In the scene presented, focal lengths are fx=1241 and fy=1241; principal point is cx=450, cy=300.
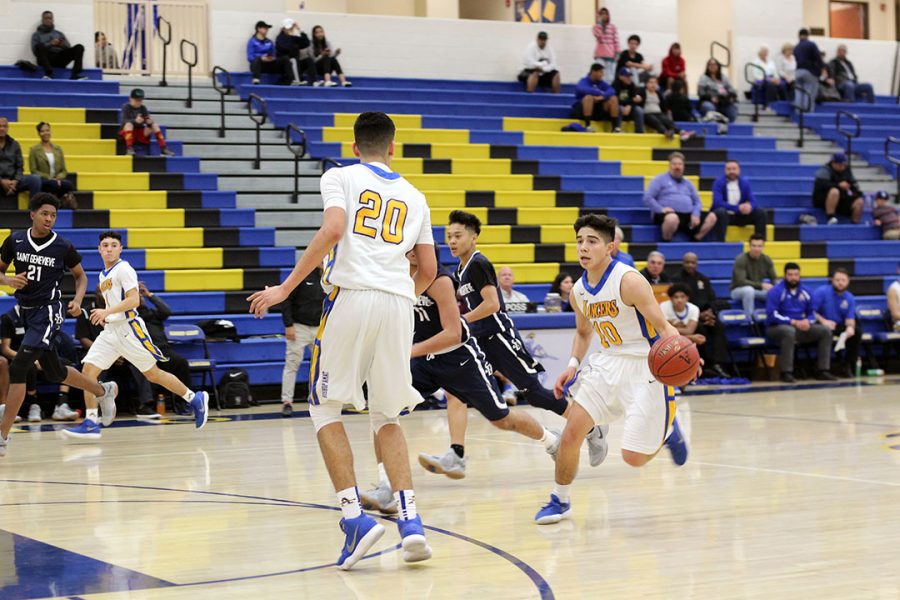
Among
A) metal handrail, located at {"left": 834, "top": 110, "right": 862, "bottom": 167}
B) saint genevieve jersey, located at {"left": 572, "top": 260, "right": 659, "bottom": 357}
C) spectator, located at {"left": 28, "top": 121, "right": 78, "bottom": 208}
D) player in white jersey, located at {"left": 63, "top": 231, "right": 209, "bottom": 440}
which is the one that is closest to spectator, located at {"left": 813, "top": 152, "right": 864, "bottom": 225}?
metal handrail, located at {"left": 834, "top": 110, "right": 862, "bottom": 167}

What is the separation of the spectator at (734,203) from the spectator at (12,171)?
28.0 ft

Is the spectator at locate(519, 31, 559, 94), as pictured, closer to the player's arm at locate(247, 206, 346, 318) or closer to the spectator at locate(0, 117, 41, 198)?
the spectator at locate(0, 117, 41, 198)

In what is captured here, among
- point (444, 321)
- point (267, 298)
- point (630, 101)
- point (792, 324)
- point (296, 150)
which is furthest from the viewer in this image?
point (630, 101)

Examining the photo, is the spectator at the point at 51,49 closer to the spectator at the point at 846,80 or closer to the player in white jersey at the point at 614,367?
the player in white jersey at the point at 614,367

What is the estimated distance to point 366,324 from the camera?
4.88 m

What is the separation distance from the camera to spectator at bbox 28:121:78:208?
44.1 ft

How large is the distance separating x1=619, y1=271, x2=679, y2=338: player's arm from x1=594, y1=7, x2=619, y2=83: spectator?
44.5 feet

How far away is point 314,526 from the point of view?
5.74m

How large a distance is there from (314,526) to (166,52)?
1316 cm

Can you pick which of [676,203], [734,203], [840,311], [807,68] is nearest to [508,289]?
[676,203]

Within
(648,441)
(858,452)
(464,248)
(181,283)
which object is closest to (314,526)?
(648,441)

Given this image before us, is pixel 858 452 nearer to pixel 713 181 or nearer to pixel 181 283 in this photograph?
pixel 181 283

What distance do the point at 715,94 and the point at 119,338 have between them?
12.7 metres

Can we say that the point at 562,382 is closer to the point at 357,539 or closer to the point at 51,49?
the point at 357,539
